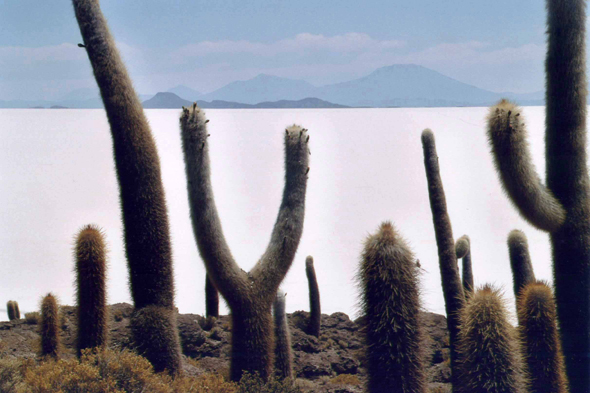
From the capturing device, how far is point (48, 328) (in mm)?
5531

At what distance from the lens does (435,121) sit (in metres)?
33.3

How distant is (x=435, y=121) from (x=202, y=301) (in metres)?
26.6

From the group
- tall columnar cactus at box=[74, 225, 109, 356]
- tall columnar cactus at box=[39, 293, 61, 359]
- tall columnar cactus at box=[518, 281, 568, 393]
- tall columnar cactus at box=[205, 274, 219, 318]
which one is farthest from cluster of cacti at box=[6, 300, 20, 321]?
tall columnar cactus at box=[518, 281, 568, 393]

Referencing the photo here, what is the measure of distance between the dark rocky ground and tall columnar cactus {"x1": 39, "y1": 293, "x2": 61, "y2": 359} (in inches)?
19.1

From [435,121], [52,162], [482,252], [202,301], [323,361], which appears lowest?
[323,361]

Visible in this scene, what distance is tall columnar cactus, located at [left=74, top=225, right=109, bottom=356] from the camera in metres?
4.75

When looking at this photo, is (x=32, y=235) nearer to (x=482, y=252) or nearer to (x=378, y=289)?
(x=378, y=289)

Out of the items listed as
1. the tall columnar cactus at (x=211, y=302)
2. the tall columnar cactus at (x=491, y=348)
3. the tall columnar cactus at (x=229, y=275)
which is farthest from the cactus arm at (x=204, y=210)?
the tall columnar cactus at (x=211, y=302)

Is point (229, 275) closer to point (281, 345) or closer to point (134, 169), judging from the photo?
point (134, 169)

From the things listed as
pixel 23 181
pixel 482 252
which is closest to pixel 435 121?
pixel 482 252

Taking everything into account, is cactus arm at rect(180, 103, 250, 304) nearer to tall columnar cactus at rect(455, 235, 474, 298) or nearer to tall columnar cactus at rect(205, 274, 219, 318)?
tall columnar cactus at rect(455, 235, 474, 298)

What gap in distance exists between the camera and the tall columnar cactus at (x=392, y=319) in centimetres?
359

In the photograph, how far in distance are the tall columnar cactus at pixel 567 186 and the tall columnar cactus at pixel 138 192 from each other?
308 centimetres

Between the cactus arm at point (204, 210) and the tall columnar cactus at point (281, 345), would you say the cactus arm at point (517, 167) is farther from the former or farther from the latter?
the tall columnar cactus at point (281, 345)
